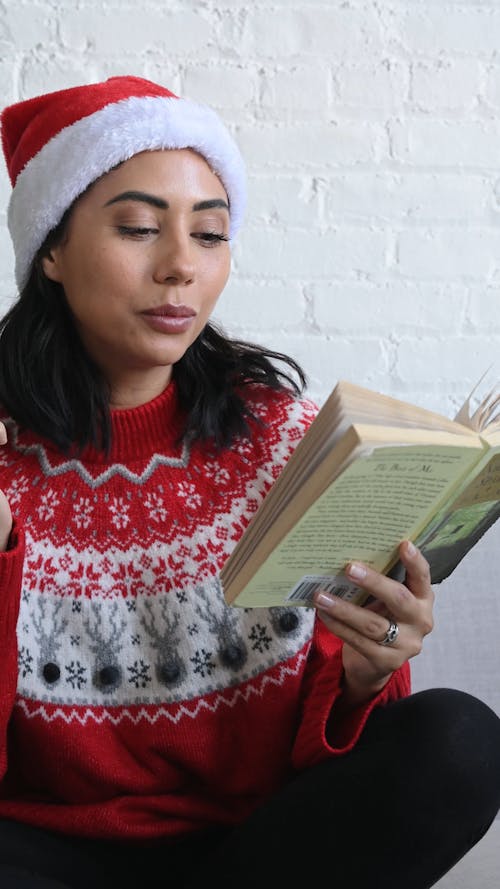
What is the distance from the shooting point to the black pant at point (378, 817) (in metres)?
1.07

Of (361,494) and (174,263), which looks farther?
(174,263)

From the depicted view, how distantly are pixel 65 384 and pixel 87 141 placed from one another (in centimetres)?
29

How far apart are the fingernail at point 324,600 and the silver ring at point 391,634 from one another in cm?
8

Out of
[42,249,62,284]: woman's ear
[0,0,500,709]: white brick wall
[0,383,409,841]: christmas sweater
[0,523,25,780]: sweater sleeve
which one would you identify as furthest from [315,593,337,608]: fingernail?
[0,0,500,709]: white brick wall

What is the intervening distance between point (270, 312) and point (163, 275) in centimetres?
65

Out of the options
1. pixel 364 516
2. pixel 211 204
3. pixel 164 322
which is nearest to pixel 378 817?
pixel 364 516

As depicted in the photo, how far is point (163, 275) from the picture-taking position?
3.97 ft

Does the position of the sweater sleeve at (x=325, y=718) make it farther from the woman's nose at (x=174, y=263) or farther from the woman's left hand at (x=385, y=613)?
the woman's nose at (x=174, y=263)

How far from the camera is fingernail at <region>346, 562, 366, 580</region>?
3.26ft

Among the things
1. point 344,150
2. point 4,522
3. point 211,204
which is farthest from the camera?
point 344,150

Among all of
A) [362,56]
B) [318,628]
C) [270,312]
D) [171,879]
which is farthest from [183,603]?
[362,56]

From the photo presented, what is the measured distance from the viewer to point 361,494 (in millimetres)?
902

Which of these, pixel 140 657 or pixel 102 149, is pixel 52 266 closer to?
pixel 102 149

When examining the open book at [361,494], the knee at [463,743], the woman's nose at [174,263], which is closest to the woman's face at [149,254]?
the woman's nose at [174,263]
